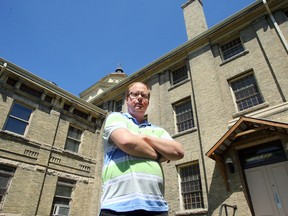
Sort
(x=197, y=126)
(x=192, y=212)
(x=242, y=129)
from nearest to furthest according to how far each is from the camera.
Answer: (x=242, y=129) < (x=192, y=212) < (x=197, y=126)

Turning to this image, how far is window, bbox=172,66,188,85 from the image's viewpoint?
14.1m

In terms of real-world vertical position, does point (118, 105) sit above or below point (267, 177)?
above

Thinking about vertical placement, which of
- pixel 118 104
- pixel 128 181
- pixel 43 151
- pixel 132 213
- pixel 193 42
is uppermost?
pixel 193 42

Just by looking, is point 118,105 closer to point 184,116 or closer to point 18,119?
point 184,116

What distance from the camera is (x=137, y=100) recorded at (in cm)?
244

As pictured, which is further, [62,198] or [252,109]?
[62,198]

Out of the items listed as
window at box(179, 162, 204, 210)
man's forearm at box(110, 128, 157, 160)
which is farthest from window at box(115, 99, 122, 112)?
man's forearm at box(110, 128, 157, 160)

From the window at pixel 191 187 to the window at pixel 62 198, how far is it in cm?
692

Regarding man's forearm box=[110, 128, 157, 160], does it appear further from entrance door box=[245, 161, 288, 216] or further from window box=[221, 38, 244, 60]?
window box=[221, 38, 244, 60]

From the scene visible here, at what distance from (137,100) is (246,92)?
31.6ft

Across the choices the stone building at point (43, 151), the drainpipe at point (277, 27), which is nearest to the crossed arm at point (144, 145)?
the drainpipe at point (277, 27)

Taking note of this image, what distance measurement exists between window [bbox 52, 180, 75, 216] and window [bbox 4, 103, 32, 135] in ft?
12.8

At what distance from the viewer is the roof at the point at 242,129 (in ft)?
24.7

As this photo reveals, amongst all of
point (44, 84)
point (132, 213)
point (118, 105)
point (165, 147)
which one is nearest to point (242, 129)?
point (165, 147)
